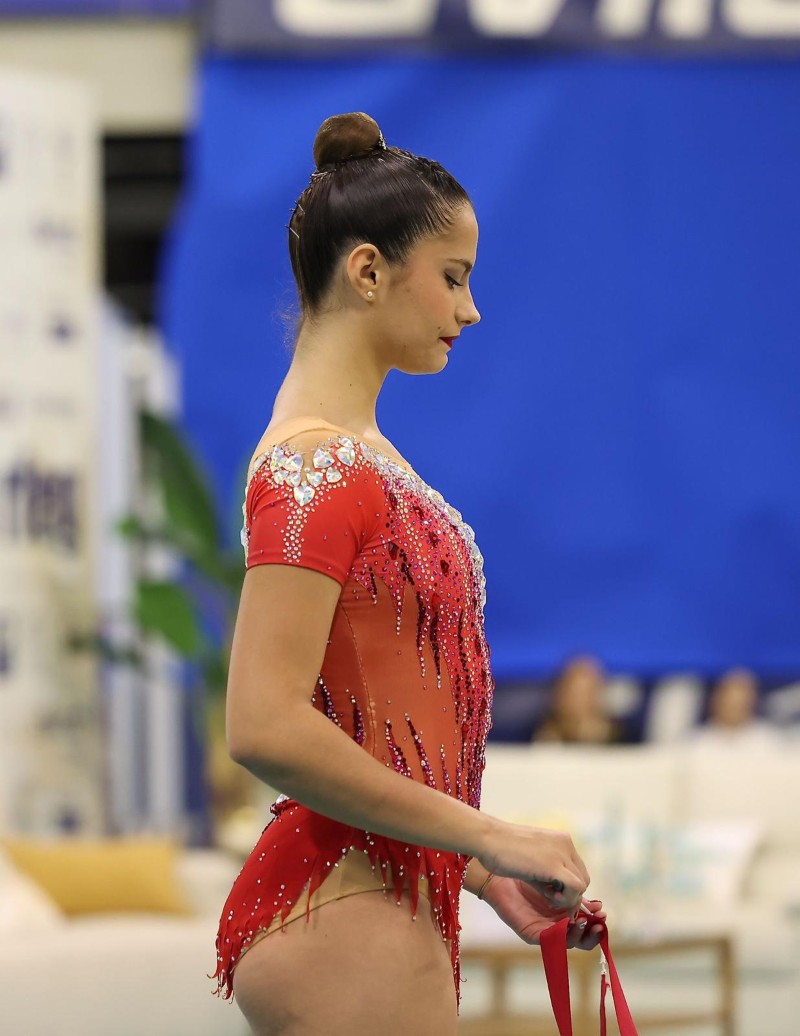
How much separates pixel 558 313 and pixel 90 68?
7.23 feet

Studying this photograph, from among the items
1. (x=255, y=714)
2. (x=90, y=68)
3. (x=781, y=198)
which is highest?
(x=90, y=68)

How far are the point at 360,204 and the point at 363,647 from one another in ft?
1.03

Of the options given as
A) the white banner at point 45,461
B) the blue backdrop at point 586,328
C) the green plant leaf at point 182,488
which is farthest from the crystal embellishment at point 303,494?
the blue backdrop at point 586,328

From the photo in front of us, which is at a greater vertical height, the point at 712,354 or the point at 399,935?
the point at 712,354

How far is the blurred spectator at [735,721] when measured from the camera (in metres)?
6.07

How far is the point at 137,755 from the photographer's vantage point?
30.3 ft

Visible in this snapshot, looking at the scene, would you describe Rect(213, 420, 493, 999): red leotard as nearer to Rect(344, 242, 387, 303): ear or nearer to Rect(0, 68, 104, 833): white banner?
Rect(344, 242, 387, 303): ear

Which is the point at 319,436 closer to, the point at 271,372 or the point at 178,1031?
the point at 178,1031

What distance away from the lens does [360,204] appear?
1.19 metres

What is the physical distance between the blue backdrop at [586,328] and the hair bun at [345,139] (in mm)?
5049

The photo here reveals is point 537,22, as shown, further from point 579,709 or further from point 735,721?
point 735,721

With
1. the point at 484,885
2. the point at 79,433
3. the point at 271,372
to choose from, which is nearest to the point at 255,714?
the point at 484,885

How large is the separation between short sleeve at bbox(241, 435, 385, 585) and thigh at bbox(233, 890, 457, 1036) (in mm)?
232

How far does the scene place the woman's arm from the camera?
1.07m
